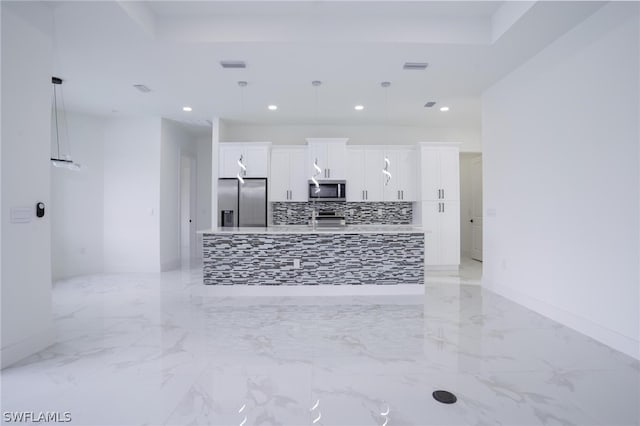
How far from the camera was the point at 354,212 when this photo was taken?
6516mm

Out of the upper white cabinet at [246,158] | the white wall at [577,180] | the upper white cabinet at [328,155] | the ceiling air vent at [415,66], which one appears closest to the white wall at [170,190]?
the upper white cabinet at [246,158]

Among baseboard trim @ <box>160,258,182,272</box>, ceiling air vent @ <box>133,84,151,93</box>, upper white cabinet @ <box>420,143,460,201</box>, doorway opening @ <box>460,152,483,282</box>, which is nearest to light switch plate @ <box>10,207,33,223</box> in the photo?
ceiling air vent @ <box>133,84,151,93</box>

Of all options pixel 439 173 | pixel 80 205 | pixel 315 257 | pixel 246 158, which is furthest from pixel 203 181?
pixel 439 173

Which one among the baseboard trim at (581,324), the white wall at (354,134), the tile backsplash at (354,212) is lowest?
the baseboard trim at (581,324)

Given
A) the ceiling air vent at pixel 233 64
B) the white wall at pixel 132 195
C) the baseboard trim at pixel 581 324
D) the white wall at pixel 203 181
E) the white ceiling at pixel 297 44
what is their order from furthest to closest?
1. the white wall at pixel 203 181
2. the white wall at pixel 132 195
3. the ceiling air vent at pixel 233 64
4. the white ceiling at pixel 297 44
5. the baseboard trim at pixel 581 324

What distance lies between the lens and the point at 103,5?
107 inches

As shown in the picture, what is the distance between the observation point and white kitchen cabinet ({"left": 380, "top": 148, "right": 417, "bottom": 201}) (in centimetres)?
629

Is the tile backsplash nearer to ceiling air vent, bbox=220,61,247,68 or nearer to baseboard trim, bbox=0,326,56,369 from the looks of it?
ceiling air vent, bbox=220,61,247,68

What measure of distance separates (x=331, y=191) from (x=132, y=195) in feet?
12.4

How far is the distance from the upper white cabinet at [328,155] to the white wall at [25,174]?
406 centimetres

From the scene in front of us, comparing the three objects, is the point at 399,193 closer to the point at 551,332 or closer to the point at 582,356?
the point at 551,332

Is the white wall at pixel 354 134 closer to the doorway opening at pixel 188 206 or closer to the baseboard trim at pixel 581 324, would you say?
the doorway opening at pixel 188 206

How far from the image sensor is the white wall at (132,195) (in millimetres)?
5949

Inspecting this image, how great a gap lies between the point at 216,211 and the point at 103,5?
3828mm
